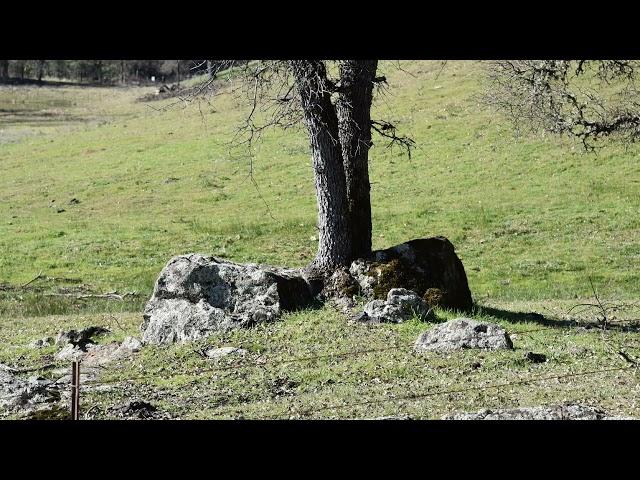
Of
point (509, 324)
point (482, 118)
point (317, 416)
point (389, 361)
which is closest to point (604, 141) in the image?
point (482, 118)

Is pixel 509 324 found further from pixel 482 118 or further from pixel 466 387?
pixel 482 118

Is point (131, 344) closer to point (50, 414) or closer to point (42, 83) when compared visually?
point (50, 414)

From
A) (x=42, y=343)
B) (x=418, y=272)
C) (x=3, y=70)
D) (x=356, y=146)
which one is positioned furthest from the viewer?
(x=3, y=70)

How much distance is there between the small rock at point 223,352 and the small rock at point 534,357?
4.92 metres

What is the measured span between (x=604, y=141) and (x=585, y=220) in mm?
12734

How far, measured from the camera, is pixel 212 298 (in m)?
17.0

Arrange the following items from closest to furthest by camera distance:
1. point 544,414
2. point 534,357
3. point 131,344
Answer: point 544,414 → point 534,357 → point 131,344

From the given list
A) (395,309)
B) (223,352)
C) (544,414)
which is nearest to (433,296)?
(395,309)

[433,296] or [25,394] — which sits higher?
[433,296]

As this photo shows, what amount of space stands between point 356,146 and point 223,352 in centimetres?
603

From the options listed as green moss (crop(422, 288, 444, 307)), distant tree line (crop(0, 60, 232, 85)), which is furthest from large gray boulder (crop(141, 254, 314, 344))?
distant tree line (crop(0, 60, 232, 85))

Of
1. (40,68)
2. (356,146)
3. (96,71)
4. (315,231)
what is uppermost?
(96,71)

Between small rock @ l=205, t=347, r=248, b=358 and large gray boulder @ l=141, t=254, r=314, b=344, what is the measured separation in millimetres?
1119

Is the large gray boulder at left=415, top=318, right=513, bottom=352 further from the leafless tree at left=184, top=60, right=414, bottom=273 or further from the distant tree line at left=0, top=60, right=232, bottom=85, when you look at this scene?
the distant tree line at left=0, top=60, right=232, bottom=85
